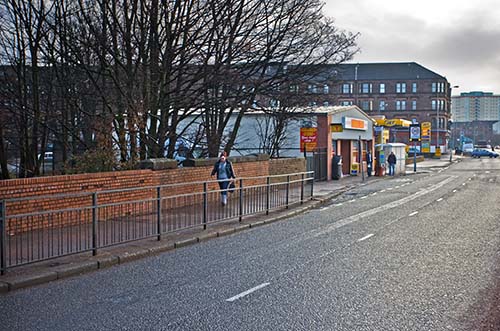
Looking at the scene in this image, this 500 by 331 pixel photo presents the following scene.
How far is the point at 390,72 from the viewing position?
11744 cm

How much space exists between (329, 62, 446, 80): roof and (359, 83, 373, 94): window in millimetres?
1302

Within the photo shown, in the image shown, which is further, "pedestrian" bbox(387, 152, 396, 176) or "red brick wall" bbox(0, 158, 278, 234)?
"pedestrian" bbox(387, 152, 396, 176)

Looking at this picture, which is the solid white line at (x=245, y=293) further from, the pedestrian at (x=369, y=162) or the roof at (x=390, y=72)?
the roof at (x=390, y=72)

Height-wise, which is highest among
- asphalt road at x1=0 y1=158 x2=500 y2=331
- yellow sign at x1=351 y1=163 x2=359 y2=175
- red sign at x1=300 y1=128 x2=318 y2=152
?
red sign at x1=300 y1=128 x2=318 y2=152

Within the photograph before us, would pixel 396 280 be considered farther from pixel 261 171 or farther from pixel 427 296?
pixel 261 171

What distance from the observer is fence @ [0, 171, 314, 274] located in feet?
32.4

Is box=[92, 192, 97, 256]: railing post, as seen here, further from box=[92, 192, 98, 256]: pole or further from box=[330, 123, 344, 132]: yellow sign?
box=[330, 123, 344, 132]: yellow sign

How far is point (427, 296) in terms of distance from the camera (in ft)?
26.7

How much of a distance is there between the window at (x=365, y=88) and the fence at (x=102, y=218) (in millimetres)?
100777

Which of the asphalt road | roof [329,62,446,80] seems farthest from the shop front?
roof [329,62,446,80]

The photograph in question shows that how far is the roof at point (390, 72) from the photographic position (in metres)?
116

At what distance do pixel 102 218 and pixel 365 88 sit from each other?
108 m

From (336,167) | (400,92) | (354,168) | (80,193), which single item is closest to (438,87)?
(400,92)

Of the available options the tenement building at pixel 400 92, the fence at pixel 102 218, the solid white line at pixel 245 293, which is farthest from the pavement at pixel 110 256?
the tenement building at pixel 400 92
